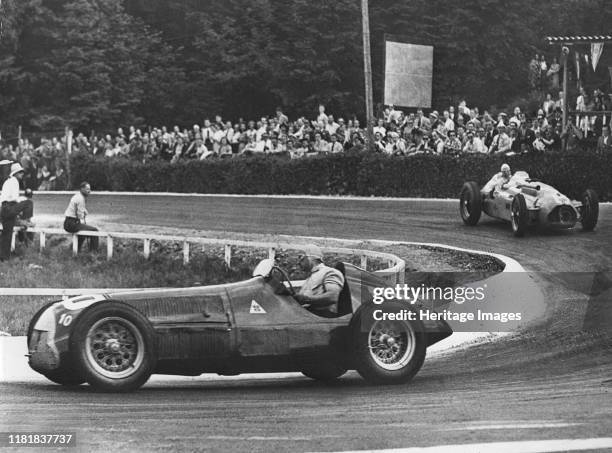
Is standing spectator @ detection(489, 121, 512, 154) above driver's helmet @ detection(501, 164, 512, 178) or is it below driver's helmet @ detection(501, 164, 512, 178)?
above

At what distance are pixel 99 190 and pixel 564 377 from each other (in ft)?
45.4

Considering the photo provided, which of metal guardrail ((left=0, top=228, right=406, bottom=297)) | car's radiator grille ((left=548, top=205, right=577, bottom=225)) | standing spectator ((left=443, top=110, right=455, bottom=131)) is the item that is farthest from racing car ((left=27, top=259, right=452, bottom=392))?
standing spectator ((left=443, top=110, right=455, bottom=131))

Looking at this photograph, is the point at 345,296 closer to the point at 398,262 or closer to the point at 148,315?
the point at 148,315

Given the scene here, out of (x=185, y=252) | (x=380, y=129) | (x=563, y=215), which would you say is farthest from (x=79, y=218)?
(x=380, y=129)

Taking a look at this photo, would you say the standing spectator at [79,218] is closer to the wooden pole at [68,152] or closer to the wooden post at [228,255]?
the wooden pole at [68,152]

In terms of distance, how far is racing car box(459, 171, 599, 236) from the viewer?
14.5 meters

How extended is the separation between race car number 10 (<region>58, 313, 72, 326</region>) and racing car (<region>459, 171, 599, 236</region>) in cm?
852

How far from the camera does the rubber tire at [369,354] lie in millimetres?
7465

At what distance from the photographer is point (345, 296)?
303 inches

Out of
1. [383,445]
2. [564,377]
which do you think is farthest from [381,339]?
[383,445]

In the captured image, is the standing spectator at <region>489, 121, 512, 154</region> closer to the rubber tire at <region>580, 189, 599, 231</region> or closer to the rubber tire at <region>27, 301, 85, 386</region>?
the rubber tire at <region>580, 189, 599, 231</region>

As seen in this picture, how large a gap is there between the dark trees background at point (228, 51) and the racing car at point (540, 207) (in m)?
1.70

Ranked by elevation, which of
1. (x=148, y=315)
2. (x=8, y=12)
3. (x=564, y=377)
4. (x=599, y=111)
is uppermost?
(x=8, y=12)

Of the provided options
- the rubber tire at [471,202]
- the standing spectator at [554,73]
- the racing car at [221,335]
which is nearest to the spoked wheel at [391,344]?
the racing car at [221,335]
